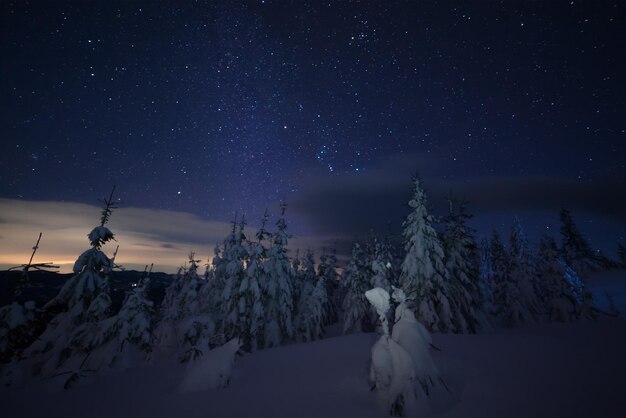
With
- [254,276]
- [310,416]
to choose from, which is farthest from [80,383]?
[310,416]

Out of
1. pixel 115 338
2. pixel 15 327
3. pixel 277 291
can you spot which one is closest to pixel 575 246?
pixel 277 291

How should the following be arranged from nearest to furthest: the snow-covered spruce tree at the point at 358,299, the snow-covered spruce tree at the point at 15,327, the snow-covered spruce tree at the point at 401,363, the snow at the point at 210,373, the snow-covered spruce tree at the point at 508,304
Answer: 1. the snow-covered spruce tree at the point at 401,363
2. the snow at the point at 210,373
3. the snow-covered spruce tree at the point at 15,327
4. the snow-covered spruce tree at the point at 508,304
5. the snow-covered spruce tree at the point at 358,299

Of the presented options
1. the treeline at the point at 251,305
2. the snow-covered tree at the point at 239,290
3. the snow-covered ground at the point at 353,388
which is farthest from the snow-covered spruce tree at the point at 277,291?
the snow-covered ground at the point at 353,388

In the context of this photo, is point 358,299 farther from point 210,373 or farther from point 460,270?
point 210,373

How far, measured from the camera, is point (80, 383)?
1381cm

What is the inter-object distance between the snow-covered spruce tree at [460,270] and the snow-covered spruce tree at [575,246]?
52138 mm

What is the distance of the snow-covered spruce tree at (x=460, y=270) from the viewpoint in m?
20.3

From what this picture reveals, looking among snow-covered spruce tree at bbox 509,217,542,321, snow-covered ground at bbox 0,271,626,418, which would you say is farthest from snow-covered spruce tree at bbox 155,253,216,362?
snow-covered spruce tree at bbox 509,217,542,321

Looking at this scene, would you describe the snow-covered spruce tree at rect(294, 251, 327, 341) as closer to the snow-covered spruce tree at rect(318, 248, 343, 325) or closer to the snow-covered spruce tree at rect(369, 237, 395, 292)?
the snow-covered spruce tree at rect(369, 237, 395, 292)

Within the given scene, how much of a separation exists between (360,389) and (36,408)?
1211 cm

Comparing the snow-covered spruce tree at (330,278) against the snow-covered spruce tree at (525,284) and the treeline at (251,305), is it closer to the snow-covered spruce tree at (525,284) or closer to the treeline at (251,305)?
the treeline at (251,305)

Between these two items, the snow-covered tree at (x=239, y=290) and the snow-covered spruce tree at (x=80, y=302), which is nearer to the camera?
the snow-covered spruce tree at (x=80, y=302)

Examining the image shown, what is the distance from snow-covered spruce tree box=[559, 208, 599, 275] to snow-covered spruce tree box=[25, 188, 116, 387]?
75986mm

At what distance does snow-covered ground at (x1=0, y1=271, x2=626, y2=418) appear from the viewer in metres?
6.88
